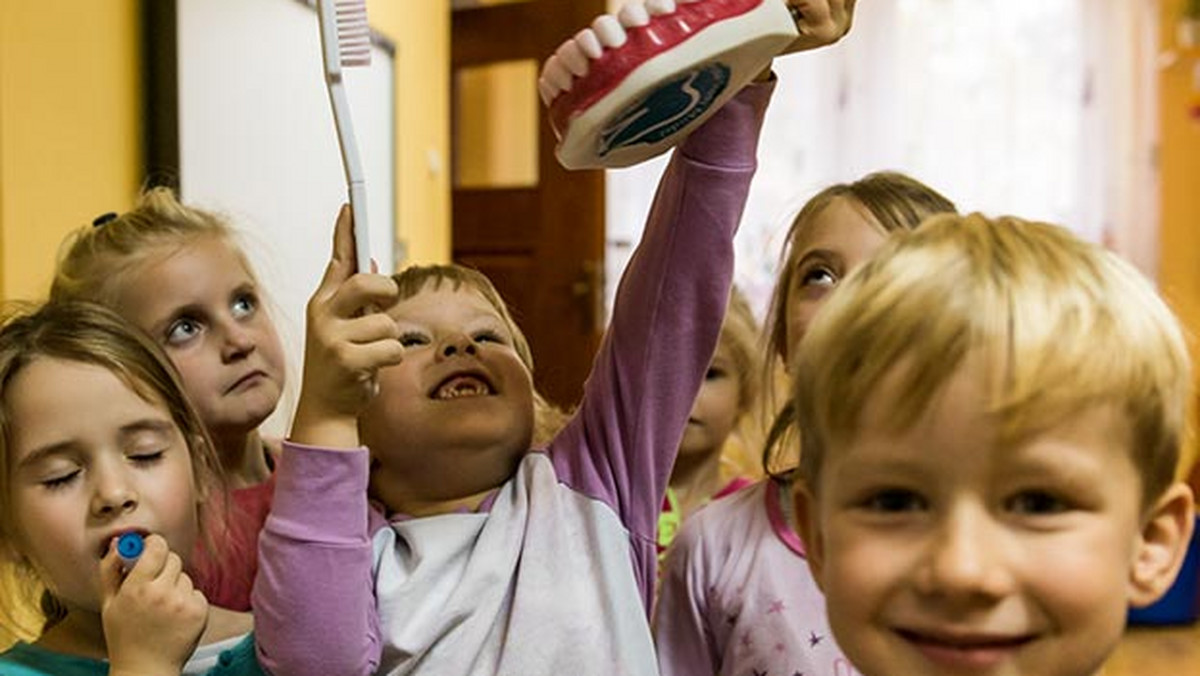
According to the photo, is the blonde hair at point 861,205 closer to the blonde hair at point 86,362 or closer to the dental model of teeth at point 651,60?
the dental model of teeth at point 651,60

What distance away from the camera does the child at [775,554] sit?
2.75 ft

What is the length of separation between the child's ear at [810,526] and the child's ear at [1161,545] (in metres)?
0.15

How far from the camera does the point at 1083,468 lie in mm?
519

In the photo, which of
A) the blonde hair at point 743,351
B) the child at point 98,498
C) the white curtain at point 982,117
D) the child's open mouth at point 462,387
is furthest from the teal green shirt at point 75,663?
the white curtain at point 982,117

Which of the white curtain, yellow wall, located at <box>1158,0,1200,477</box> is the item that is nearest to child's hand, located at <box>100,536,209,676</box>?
the white curtain

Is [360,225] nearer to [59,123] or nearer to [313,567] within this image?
[313,567]

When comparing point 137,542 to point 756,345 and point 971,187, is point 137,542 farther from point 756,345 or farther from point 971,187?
point 971,187

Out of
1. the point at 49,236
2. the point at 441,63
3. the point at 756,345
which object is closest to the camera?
the point at 49,236

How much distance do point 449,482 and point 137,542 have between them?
0.21m

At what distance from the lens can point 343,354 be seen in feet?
2.18

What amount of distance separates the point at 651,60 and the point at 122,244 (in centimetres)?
67

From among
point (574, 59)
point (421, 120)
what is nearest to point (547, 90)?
point (574, 59)

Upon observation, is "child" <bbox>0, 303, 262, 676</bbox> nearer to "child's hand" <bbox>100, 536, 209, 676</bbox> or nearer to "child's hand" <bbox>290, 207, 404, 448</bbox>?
"child's hand" <bbox>100, 536, 209, 676</bbox>

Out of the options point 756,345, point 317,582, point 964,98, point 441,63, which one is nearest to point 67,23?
point 756,345
